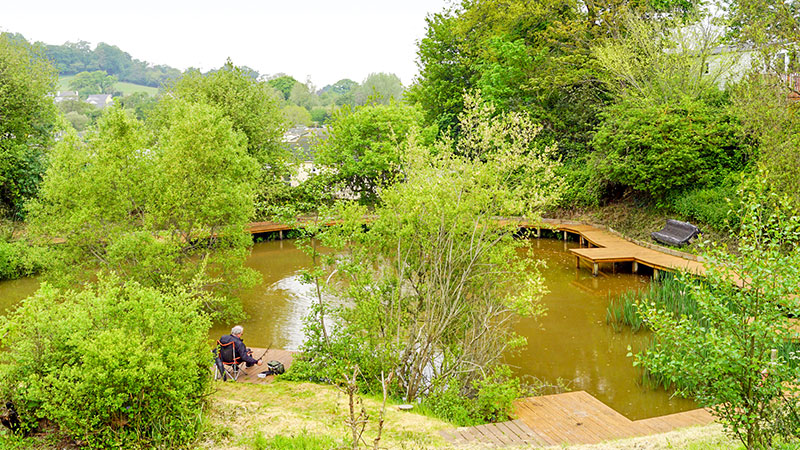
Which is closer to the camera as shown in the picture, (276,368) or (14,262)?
(276,368)

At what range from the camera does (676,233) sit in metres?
16.8

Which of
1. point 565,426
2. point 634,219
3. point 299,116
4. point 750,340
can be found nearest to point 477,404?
point 565,426

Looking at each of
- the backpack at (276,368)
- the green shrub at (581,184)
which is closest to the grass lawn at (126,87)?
the green shrub at (581,184)

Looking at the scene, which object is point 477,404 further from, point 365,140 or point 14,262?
point 365,140

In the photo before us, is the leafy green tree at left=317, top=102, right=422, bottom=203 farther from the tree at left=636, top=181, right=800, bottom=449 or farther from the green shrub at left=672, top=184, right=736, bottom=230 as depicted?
the tree at left=636, top=181, right=800, bottom=449

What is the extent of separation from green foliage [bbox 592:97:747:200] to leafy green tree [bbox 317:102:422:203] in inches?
306

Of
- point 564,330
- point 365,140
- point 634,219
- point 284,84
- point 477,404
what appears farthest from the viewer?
point 284,84

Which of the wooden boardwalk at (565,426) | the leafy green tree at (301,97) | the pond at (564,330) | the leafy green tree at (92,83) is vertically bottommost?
the pond at (564,330)

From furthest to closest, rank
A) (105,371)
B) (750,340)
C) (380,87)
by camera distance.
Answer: (380,87), (105,371), (750,340)

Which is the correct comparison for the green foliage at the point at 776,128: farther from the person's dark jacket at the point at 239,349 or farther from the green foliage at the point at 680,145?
the person's dark jacket at the point at 239,349

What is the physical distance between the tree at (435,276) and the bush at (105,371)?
261cm

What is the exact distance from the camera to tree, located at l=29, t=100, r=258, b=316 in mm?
11328

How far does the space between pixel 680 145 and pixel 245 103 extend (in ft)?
52.8

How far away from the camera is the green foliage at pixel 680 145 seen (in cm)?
1734
